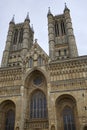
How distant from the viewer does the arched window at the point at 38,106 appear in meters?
24.4

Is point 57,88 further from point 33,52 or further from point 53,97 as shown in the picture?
point 33,52

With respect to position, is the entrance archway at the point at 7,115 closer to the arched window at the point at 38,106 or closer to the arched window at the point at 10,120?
the arched window at the point at 10,120

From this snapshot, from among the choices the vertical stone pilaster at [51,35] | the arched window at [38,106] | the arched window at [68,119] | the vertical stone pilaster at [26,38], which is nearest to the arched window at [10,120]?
the arched window at [38,106]

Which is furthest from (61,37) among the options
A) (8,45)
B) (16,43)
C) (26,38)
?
(8,45)

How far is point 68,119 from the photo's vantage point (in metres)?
23.0

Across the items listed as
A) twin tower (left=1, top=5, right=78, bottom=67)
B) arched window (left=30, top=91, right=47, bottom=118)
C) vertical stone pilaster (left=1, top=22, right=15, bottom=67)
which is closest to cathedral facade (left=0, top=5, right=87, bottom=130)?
arched window (left=30, top=91, right=47, bottom=118)

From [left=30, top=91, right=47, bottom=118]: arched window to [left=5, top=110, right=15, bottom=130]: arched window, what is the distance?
3.20 meters

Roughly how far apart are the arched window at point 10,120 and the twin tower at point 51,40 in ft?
47.4

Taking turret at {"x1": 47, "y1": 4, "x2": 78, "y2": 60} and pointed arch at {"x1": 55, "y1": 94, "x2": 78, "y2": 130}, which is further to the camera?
turret at {"x1": 47, "y1": 4, "x2": 78, "y2": 60}

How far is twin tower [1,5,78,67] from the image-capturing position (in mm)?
39312

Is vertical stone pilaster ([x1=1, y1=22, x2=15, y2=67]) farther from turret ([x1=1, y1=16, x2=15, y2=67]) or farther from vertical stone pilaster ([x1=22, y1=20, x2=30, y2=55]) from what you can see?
vertical stone pilaster ([x1=22, y1=20, x2=30, y2=55])

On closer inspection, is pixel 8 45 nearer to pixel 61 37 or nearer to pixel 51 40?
pixel 51 40

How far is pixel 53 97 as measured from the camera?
23.6 meters

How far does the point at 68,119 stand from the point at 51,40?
23.2 m
